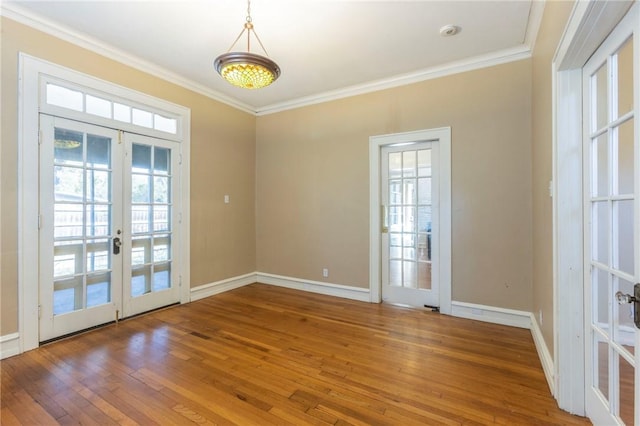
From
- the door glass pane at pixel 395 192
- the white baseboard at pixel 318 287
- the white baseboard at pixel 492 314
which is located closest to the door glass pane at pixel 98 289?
the white baseboard at pixel 318 287

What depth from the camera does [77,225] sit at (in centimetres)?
299

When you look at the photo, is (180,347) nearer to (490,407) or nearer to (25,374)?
(25,374)

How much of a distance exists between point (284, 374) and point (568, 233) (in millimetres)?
2239

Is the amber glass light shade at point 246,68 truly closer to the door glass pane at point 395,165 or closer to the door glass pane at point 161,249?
the door glass pane at point 395,165

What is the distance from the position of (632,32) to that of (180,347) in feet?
12.2

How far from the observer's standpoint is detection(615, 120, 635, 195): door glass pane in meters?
1.32

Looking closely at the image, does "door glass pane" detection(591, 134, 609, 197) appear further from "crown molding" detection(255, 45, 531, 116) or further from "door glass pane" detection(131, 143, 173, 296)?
"door glass pane" detection(131, 143, 173, 296)

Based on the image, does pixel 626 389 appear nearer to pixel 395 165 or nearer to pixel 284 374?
pixel 284 374

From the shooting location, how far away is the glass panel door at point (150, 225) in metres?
3.44

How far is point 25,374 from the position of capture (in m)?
2.25

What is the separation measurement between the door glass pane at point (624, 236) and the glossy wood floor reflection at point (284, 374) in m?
1.07

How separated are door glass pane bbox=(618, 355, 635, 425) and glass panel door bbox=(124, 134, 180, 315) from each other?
4.28 m

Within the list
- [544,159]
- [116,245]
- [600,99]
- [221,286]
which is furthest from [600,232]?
[221,286]

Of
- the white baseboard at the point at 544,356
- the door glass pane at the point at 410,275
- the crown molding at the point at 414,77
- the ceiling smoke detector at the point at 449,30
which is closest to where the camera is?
the white baseboard at the point at 544,356
